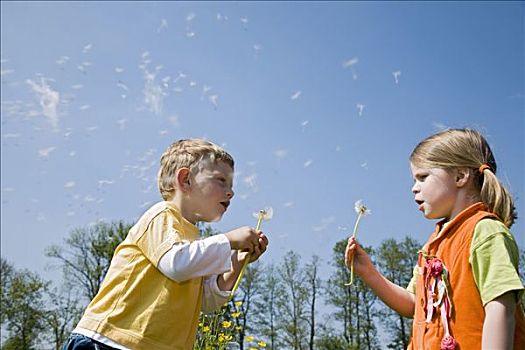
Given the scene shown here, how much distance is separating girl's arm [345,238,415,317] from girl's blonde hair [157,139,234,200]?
0.81 metres

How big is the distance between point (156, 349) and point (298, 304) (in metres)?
22.5

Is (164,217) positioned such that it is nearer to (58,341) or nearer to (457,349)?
(457,349)

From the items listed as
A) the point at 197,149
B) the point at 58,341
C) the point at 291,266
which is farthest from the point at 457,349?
the point at 58,341

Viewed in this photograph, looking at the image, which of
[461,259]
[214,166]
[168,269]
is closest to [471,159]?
[461,259]

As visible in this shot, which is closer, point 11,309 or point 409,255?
point 409,255

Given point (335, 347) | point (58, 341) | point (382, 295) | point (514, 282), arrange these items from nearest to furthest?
point (514, 282), point (382, 295), point (335, 347), point (58, 341)

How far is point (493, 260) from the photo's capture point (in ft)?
8.16

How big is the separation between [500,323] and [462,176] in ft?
2.50

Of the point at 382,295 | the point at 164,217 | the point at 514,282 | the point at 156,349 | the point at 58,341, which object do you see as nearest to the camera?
the point at 514,282

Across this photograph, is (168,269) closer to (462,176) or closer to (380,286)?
(380,286)

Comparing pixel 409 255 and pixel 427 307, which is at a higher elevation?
pixel 409 255

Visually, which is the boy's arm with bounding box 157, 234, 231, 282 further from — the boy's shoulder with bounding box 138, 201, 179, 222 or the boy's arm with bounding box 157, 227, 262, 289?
the boy's shoulder with bounding box 138, 201, 179, 222

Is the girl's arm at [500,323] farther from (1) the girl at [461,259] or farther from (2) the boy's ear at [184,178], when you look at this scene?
(2) the boy's ear at [184,178]

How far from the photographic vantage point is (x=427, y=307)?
9.10 ft
